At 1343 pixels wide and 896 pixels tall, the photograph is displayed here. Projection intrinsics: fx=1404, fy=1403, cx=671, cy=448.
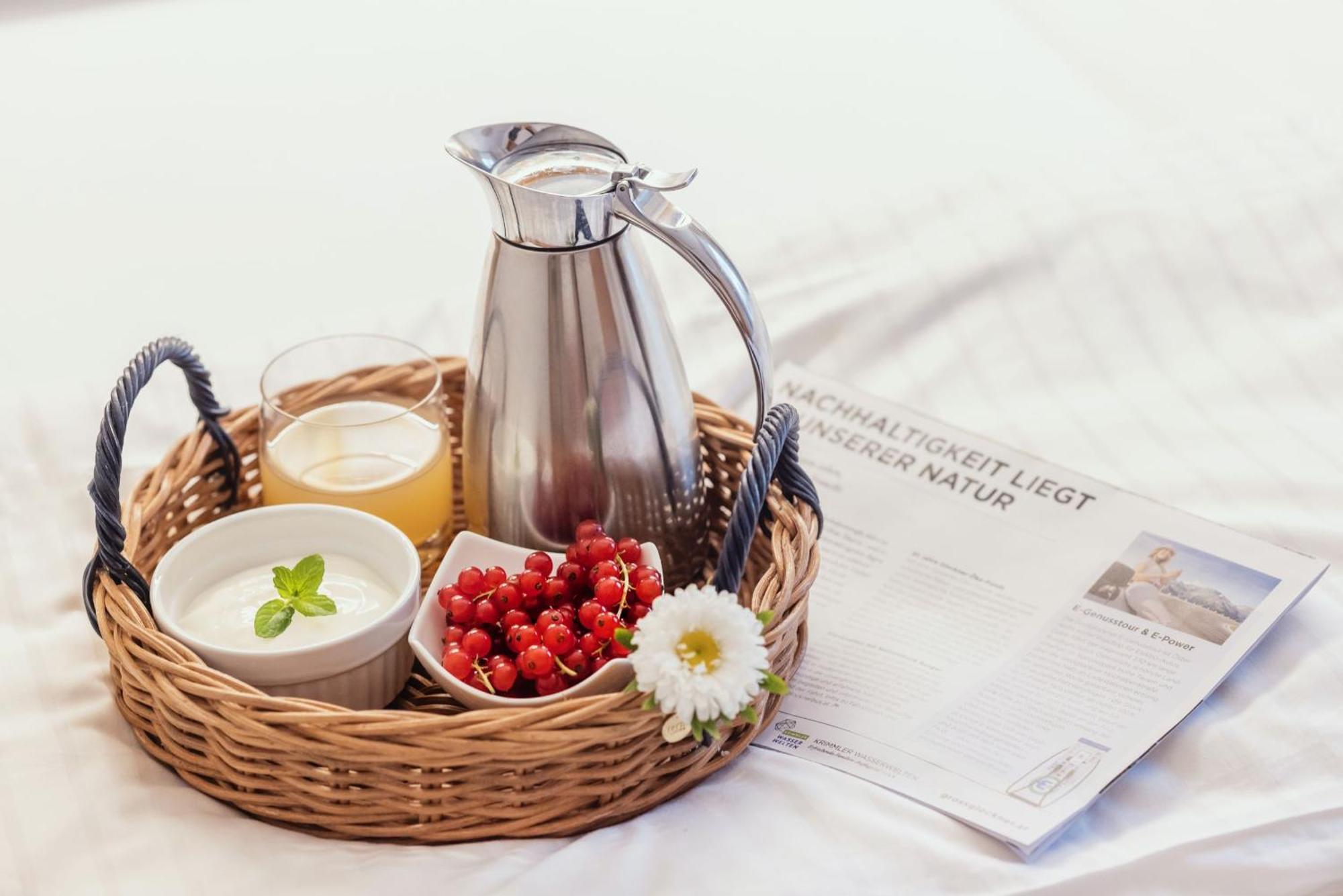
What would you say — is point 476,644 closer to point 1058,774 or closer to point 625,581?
point 625,581

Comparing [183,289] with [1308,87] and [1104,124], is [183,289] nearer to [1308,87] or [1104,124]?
[1104,124]

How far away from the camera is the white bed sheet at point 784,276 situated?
0.61m

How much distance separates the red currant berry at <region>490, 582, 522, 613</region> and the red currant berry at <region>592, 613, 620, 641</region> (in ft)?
0.16

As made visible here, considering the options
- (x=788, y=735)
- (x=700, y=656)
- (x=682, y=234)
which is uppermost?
(x=682, y=234)

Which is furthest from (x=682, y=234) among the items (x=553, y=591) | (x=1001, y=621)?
(x=1001, y=621)

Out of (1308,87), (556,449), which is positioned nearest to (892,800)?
(556,449)

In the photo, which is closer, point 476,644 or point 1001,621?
point 476,644

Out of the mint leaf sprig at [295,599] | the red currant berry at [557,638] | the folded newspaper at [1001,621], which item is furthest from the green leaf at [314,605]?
the folded newspaper at [1001,621]

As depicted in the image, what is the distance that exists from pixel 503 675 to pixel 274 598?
0.14 meters

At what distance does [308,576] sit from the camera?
2.09 ft

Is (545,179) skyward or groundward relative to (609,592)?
skyward

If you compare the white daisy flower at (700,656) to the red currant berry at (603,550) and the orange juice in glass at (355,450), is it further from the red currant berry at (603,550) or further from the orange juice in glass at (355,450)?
the orange juice in glass at (355,450)

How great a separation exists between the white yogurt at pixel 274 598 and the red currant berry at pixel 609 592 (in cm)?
10

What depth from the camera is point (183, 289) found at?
1070 millimetres
